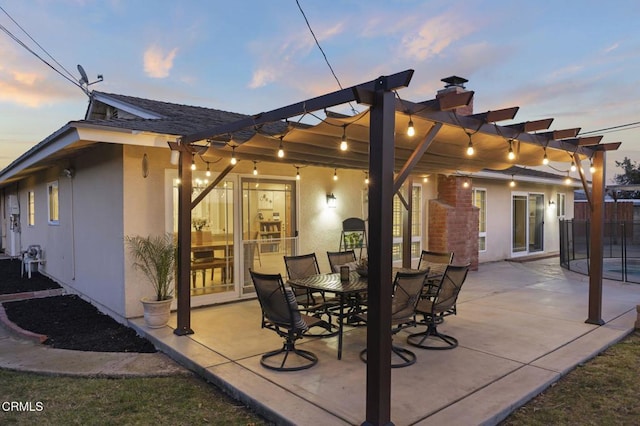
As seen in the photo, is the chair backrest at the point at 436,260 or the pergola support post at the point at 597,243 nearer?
the pergola support post at the point at 597,243

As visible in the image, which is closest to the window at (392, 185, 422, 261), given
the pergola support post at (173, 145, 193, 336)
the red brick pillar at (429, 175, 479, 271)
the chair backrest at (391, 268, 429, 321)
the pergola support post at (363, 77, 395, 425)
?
the red brick pillar at (429, 175, 479, 271)

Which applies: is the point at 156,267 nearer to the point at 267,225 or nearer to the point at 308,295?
the point at 308,295

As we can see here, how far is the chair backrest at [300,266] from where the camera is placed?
19.5 feet

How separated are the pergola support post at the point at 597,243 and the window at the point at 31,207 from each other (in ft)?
44.4

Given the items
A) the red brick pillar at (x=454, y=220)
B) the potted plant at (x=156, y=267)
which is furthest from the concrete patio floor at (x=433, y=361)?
the red brick pillar at (x=454, y=220)

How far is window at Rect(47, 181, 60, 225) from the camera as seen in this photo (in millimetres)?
9555

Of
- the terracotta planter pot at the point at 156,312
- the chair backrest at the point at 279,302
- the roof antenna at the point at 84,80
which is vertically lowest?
the terracotta planter pot at the point at 156,312

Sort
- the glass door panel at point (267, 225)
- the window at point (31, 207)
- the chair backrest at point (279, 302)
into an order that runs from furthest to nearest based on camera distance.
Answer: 1. the window at point (31, 207)
2. the glass door panel at point (267, 225)
3. the chair backrest at point (279, 302)

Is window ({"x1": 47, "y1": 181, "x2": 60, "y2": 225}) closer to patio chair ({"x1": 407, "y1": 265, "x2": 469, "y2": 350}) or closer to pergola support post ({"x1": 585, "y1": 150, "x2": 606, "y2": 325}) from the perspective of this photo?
patio chair ({"x1": 407, "y1": 265, "x2": 469, "y2": 350})

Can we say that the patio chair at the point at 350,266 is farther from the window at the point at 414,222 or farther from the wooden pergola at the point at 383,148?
the window at the point at 414,222

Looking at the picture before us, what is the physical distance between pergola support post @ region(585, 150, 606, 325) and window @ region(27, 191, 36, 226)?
13.5 m

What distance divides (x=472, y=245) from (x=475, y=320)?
5307 millimetres

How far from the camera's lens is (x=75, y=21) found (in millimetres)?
10055

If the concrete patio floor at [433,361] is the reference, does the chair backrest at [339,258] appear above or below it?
above
